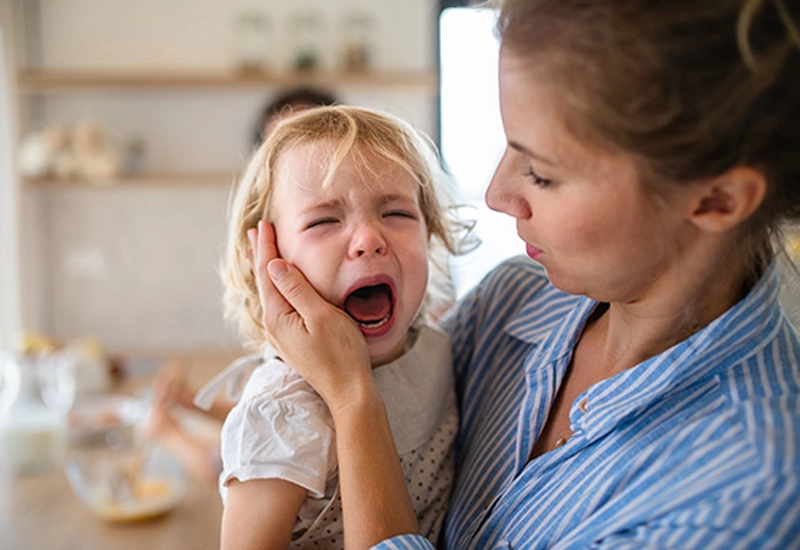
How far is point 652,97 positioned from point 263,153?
2.06 feet

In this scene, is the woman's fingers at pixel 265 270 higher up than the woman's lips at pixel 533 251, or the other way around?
the woman's lips at pixel 533 251

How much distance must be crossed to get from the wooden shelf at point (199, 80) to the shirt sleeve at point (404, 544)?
3221 mm

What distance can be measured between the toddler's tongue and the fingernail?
3.9 inches

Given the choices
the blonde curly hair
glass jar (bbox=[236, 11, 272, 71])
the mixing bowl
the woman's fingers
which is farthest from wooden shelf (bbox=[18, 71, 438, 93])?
the woman's fingers

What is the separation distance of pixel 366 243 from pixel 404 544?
1.31 feet

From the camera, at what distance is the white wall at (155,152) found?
3.88 meters

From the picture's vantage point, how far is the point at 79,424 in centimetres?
230

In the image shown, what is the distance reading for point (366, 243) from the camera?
974mm

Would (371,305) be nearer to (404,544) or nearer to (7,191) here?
(404,544)

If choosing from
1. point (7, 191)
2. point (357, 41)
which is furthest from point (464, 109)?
point (7, 191)

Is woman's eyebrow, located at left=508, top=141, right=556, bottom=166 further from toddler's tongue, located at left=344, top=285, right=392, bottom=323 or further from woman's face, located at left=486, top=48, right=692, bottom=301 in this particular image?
toddler's tongue, located at left=344, top=285, right=392, bottom=323

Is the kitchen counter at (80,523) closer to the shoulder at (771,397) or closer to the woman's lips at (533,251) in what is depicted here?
the woman's lips at (533,251)

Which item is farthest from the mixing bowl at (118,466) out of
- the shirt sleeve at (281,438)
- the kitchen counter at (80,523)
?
the shirt sleeve at (281,438)

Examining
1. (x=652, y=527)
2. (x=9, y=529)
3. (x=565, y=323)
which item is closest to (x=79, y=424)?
(x=9, y=529)
